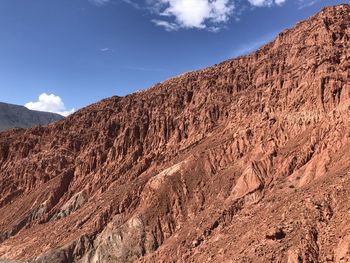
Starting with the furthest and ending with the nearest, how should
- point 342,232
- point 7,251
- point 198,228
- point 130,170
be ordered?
1. point 130,170
2. point 7,251
3. point 198,228
4. point 342,232

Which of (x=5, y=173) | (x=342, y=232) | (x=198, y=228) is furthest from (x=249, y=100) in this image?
(x=5, y=173)

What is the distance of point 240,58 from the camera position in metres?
71.5

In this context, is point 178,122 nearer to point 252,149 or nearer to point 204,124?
point 204,124

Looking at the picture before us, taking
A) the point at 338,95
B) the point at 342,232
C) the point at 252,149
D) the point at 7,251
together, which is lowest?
the point at 7,251

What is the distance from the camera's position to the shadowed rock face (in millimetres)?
36219

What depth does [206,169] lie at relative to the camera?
52.3 m

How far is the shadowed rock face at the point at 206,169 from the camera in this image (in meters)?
36.2

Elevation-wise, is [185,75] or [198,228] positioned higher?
[185,75]

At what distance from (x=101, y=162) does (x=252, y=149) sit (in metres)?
25.6

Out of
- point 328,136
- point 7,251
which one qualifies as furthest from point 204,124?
point 7,251

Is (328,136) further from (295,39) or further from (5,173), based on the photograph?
(5,173)

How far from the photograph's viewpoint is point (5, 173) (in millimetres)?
75750

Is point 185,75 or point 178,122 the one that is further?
point 185,75

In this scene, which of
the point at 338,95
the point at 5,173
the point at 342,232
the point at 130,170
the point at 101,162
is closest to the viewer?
the point at 342,232
